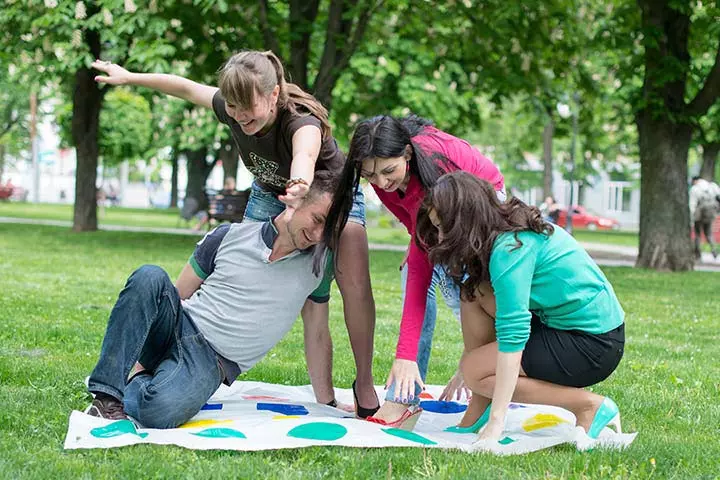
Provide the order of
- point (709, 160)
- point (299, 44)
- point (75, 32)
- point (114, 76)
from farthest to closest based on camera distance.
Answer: point (709, 160)
point (299, 44)
point (75, 32)
point (114, 76)

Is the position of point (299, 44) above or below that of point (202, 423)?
above

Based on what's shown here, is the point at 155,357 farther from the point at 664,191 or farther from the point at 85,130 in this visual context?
the point at 85,130

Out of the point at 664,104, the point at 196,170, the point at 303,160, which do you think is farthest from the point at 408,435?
the point at 196,170

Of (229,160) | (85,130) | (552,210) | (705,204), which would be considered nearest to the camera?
(705,204)

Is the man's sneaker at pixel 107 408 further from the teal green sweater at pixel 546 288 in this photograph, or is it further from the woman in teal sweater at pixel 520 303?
the teal green sweater at pixel 546 288

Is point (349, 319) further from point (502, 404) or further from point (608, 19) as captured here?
point (608, 19)

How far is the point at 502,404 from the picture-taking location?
3809 mm

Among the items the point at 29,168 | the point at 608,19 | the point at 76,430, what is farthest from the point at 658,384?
the point at 29,168

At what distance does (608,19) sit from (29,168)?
204 feet

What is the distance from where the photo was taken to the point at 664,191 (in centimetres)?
1476

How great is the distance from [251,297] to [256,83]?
2.99ft

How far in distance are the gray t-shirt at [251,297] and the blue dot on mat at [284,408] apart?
0.31m

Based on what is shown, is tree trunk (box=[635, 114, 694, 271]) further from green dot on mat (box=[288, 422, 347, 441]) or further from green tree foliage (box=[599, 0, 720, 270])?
green dot on mat (box=[288, 422, 347, 441])

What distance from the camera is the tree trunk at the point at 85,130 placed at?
19.1 m
